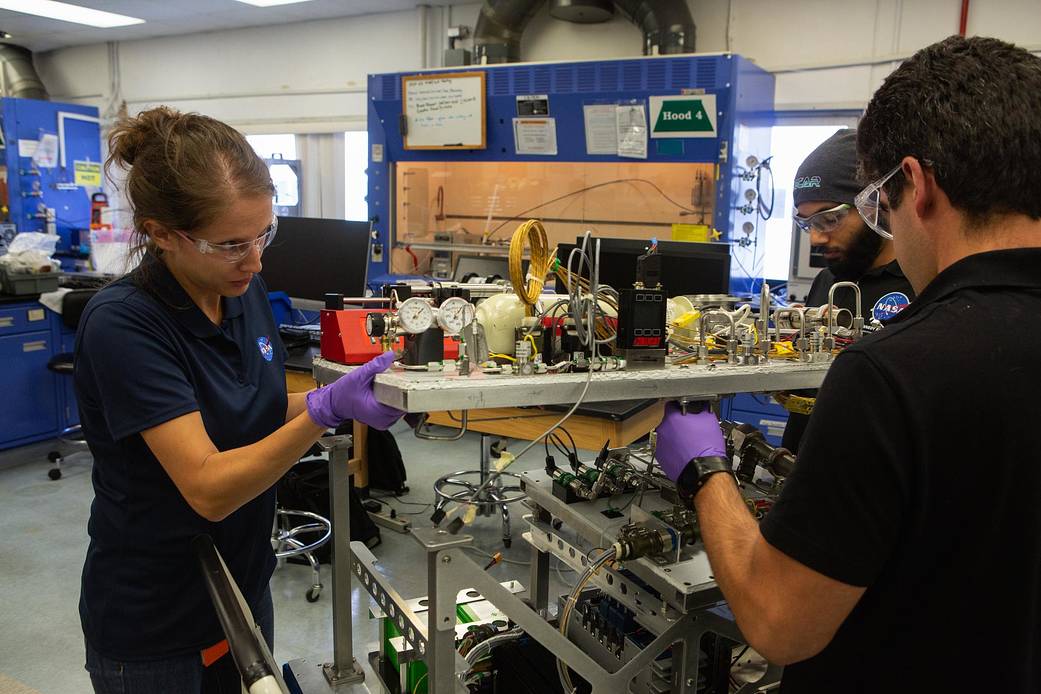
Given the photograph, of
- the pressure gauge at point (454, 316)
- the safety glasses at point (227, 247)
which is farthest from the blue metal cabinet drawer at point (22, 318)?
the pressure gauge at point (454, 316)

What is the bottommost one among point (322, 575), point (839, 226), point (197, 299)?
point (322, 575)

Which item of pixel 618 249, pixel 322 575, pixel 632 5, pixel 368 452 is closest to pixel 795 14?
pixel 632 5

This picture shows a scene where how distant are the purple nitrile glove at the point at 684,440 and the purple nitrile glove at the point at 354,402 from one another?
1.36 ft

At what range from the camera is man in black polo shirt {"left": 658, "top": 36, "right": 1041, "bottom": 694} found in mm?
751

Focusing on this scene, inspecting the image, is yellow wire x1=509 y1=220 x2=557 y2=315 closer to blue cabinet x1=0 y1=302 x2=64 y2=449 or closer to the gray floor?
the gray floor

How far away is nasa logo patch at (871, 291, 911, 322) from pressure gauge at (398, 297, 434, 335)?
1150 mm

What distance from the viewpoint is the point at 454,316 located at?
1.20m

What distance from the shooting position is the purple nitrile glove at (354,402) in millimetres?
1119

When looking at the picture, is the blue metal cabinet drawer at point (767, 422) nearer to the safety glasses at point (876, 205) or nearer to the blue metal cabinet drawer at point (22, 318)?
the safety glasses at point (876, 205)

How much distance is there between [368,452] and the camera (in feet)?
12.0

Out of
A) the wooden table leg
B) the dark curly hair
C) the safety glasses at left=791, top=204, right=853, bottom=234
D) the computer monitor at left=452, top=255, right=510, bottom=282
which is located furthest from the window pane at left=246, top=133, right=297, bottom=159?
the dark curly hair

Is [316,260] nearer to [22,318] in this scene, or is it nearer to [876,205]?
[22,318]

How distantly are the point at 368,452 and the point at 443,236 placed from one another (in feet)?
6.18

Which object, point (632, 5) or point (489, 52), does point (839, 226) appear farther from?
point (489, 52)
